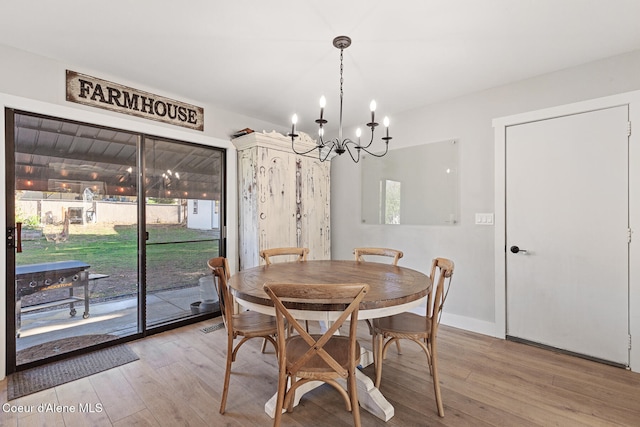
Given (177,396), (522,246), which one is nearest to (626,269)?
(522,246)

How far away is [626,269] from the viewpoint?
2.32m

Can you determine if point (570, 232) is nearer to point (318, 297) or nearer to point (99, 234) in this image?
point (318, 297)

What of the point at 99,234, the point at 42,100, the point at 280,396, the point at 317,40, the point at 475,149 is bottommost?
the point at 280,396

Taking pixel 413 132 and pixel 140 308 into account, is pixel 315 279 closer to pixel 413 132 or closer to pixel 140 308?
pixel 140 308

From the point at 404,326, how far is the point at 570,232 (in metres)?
1.85

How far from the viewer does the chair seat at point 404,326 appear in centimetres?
184

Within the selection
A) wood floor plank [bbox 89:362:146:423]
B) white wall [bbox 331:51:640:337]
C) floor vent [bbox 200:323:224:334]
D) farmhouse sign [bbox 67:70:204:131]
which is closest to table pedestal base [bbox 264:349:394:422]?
wood floor plank [bbox 89:362:146:423]

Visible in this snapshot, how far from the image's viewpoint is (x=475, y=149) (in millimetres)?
3072

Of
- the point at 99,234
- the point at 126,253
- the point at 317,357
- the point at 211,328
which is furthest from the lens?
the point at 211,328

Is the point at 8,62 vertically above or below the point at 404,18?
below

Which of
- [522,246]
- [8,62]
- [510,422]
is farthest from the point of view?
[522,246]

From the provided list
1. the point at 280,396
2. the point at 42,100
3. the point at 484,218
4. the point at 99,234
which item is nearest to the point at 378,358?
the point at 280,396

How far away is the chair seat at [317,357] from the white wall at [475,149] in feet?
6.53

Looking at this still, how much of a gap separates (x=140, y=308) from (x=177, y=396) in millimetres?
1300
